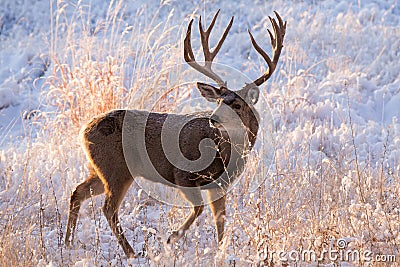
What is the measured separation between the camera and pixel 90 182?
5.01 meters

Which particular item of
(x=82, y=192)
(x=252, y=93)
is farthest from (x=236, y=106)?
(x=82, y=192)

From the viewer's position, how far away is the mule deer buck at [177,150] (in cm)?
467

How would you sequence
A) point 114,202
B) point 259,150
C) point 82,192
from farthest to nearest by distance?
point 259,150
point 82,192
point 114,202

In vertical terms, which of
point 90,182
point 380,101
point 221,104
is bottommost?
point 380,101

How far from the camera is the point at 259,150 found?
293 inches

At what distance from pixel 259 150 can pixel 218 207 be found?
2.71 m

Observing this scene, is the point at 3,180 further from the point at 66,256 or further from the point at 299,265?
the point at 299,265

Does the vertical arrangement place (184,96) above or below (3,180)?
above

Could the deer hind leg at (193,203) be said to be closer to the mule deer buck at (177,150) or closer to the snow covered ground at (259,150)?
the mule deer buck at (177,150)

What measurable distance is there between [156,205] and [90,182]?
3.58 ft

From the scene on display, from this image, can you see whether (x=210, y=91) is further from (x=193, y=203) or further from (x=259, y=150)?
(x=259, y=150)

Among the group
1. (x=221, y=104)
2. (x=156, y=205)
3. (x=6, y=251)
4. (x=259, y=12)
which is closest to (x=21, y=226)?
(x=6, y=251)

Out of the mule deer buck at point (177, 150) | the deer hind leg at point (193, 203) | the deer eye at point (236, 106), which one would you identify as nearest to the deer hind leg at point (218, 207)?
the mule deer buck at point (177, 150)

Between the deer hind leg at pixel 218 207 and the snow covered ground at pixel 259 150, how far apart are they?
0.14 meters
